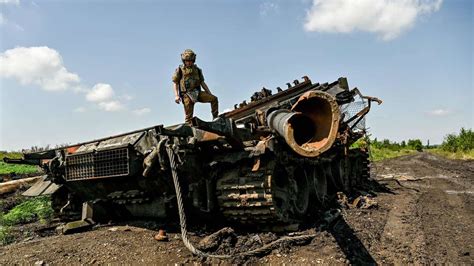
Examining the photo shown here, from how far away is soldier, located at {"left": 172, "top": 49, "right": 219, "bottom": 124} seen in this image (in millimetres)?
7414

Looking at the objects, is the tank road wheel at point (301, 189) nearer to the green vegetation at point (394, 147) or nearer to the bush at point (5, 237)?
the bush at point (5, 237)

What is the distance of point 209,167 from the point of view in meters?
6.24

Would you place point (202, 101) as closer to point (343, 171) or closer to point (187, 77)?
point (187, 77)

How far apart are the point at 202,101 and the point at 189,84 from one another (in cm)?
45

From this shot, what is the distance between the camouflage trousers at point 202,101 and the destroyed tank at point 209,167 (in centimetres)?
65

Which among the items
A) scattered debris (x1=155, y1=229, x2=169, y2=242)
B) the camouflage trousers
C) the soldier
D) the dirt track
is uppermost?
the soldier

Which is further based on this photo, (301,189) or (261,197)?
(301,189)

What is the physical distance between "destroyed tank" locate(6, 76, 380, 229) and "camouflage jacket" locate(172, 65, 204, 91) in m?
1.26

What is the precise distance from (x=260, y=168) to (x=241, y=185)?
0.36 m

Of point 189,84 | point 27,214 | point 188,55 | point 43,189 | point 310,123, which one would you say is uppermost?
point 188,55

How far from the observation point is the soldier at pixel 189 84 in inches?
292

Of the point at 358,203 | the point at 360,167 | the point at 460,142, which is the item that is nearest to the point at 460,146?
the point at 460,142

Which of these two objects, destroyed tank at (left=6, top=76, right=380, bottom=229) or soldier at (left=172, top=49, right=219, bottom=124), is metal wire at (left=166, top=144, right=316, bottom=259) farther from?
soldier at (left=172, top=49, right=219, bottom=124)

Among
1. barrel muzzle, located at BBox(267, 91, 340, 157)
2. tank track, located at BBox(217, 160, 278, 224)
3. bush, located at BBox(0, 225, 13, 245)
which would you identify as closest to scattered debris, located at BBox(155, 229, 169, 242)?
tank track, located at BBox(217, 160, 278, 224)
